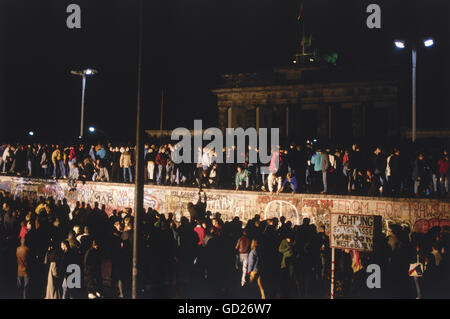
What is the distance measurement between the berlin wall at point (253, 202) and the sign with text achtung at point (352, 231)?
465 centimetres

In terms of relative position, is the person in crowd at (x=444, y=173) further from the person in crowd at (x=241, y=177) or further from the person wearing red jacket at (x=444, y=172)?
the person in crowd at (x=241, y=177)

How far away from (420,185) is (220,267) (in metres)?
7.82

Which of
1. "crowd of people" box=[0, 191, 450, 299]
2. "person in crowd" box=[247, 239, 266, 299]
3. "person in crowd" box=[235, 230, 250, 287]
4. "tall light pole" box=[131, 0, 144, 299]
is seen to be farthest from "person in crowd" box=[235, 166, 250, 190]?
"tall light pole" box=[131, 0, 144, 299]

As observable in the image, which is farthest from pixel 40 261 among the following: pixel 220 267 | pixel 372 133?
pixel 372 133

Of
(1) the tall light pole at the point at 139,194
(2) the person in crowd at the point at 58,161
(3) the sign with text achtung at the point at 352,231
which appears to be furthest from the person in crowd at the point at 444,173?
(2) the person in crowd at the point at 58,161

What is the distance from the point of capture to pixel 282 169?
56.6 ft

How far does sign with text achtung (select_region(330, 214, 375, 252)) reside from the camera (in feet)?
36.6

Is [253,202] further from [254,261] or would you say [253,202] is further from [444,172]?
[444,172]

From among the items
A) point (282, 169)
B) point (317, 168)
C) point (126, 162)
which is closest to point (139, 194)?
point (282, 169)

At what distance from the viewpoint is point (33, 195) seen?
82.9ft

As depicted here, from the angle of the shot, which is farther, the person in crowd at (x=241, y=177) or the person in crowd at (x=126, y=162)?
the person in crowd at (x=126, y=162)

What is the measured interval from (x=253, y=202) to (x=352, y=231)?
711 centimetres

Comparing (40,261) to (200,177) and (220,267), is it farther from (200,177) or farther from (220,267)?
(200,177)

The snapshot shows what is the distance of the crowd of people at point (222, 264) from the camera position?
11125 millimetres
